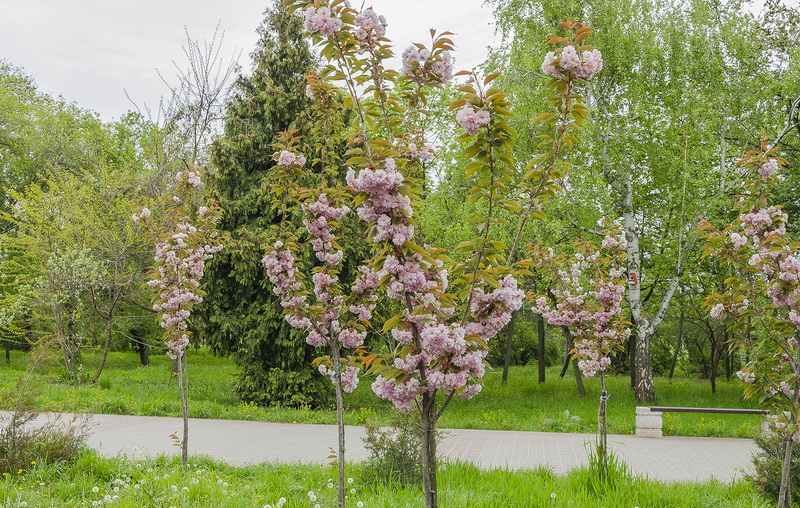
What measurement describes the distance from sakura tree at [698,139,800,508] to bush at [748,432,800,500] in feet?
3.30

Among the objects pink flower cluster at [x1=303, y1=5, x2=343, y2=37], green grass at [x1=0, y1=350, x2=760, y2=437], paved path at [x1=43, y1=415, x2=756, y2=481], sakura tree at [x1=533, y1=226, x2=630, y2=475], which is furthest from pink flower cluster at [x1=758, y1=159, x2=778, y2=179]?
green grass at [x1=0, y1=350, x2=760, y2=437]

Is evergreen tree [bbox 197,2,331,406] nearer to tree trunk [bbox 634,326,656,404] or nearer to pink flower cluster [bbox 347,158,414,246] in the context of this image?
tree trunk [bbox 634,326,656,404]

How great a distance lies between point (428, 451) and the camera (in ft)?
9.21

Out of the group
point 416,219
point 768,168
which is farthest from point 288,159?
point 768,168

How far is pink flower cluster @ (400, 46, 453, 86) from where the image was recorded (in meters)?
3.08

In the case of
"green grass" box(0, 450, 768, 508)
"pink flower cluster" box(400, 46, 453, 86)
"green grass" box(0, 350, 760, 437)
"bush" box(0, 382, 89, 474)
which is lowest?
"green grass" box(0, 350, 760, 437)

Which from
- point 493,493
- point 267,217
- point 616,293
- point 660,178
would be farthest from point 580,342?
point 660,178

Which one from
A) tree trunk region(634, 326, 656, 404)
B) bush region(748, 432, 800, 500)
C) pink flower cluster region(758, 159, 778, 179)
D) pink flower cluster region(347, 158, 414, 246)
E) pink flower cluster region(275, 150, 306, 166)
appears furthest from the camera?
tree trunk region(634, 326, 656, 404)

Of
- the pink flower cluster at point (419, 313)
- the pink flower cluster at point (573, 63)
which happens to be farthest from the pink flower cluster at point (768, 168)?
the pink flower cluster at point (419, 313)

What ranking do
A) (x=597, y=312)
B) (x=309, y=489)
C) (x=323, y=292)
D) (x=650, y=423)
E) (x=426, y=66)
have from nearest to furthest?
(x=426, y=66) < (x=323, y=292) < (x=309, y=489) < (x=597, y=312) < (x=650, y=423)

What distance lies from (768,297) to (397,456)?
12.1 feet

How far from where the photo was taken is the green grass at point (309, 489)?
4.73 m

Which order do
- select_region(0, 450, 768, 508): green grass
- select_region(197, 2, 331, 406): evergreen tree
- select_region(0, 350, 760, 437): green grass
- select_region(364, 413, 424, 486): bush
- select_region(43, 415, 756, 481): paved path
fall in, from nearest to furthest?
select_region(0, 450, 768, 508): green grass < select_region(364, 413, 424, 486): bush < select_region(43, 415, 756, 481): paved path < select_region(0, 350, 760, 437): green grass < select_region(197, 2, 331, 406): evergreen tree

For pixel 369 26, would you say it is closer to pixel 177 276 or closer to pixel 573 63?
pixel 573 63
